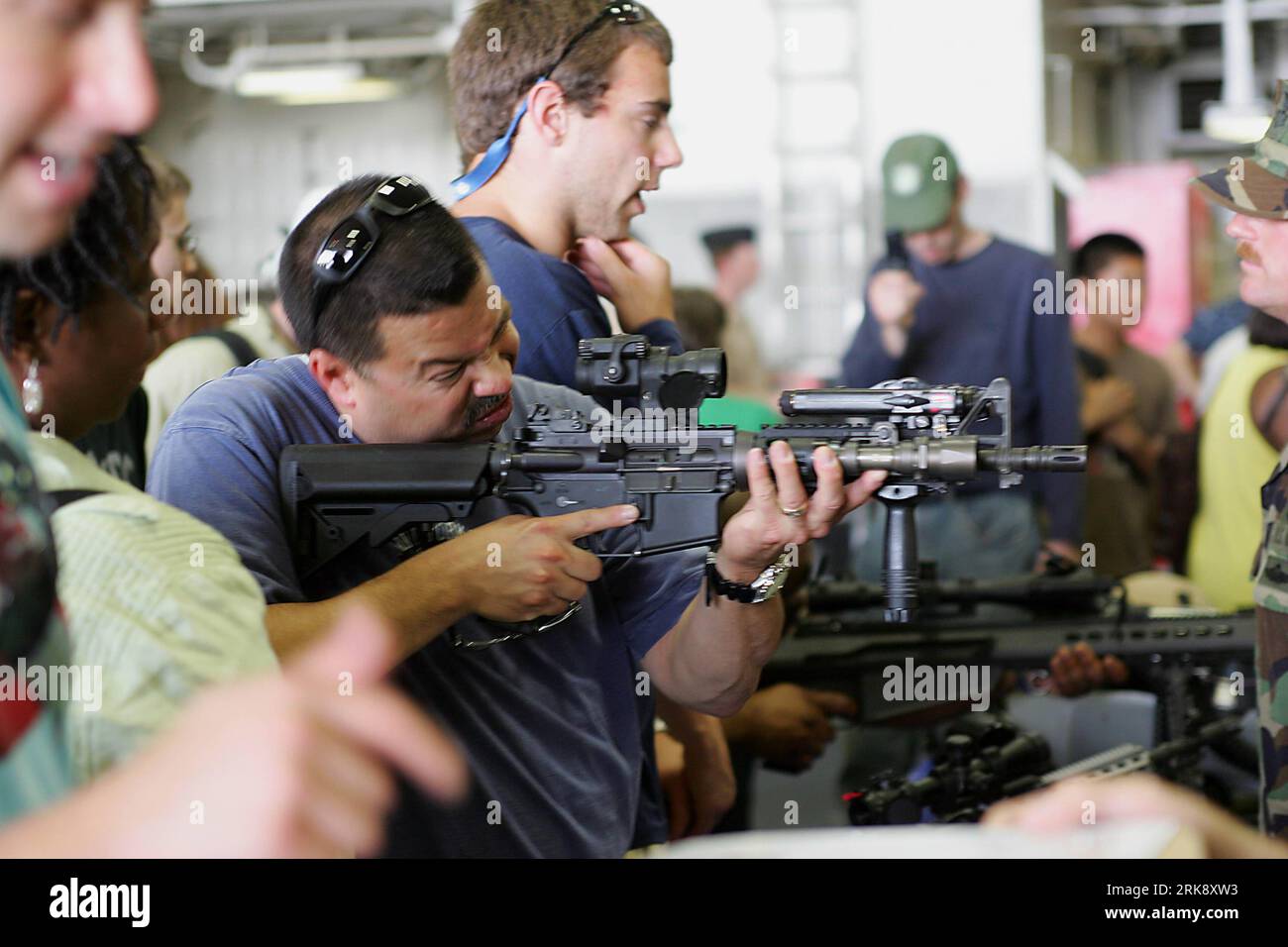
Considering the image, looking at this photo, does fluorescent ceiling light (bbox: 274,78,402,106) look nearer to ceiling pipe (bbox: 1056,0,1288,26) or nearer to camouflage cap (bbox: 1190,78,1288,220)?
ceiling pipe (bbox: 1056,0,1288,26)

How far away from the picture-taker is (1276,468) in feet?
5.90

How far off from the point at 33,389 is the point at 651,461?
0.71m

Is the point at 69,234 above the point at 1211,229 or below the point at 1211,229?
below

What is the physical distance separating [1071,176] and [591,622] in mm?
6319

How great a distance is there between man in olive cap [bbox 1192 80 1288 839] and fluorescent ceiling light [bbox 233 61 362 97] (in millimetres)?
6451

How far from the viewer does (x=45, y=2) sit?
0.64m

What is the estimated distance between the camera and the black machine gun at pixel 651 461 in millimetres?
1539

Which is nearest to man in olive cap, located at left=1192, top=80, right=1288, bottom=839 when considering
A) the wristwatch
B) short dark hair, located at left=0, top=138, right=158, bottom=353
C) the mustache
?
the wristwatch

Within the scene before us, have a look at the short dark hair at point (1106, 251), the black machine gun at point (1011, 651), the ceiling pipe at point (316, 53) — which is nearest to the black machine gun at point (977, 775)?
the black machine gun at point (1011, 651)

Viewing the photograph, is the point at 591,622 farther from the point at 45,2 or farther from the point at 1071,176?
the point at 1071,176

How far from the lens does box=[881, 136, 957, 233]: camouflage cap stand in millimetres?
3611

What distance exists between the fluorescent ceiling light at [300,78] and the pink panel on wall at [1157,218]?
384 centimetres

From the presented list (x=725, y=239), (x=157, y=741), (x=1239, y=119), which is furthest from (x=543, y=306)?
(x=1239, y=119)
